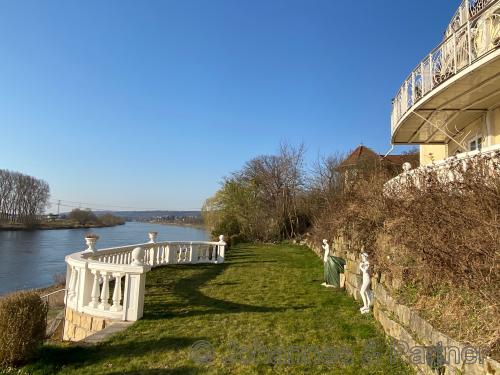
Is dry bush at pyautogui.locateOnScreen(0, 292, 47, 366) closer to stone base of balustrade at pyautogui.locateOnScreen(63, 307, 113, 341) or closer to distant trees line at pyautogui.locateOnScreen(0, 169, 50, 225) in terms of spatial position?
stone base of balustrade at pyautogui.locateOnScreen(63, 307, 113, 341)

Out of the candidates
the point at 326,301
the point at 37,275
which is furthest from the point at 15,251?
the point at 326,301

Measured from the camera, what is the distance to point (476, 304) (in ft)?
9.20

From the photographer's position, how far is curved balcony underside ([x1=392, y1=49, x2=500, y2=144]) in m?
5.84

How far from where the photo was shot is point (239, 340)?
4273 mm

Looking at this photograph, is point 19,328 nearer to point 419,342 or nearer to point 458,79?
point 419,342

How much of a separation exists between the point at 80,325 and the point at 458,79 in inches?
307

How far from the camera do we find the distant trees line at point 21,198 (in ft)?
206

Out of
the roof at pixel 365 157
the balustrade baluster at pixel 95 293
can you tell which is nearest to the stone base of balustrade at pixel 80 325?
the balustrade baluster at pixel 95 293

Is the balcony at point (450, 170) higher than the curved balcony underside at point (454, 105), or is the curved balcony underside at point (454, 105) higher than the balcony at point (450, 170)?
the curved balcony underside at point (454, 105)

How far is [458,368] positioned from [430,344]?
0.47 meters

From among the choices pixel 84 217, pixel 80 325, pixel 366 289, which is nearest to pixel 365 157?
pixel 366 289

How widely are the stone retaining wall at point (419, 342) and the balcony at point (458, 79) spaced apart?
398 centimetres

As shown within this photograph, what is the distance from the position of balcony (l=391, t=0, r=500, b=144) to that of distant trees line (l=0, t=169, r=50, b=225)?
70279 mm

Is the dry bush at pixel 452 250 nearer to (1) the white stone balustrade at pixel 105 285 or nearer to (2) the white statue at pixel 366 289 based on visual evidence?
(2) the white statue at pixel 366 289
